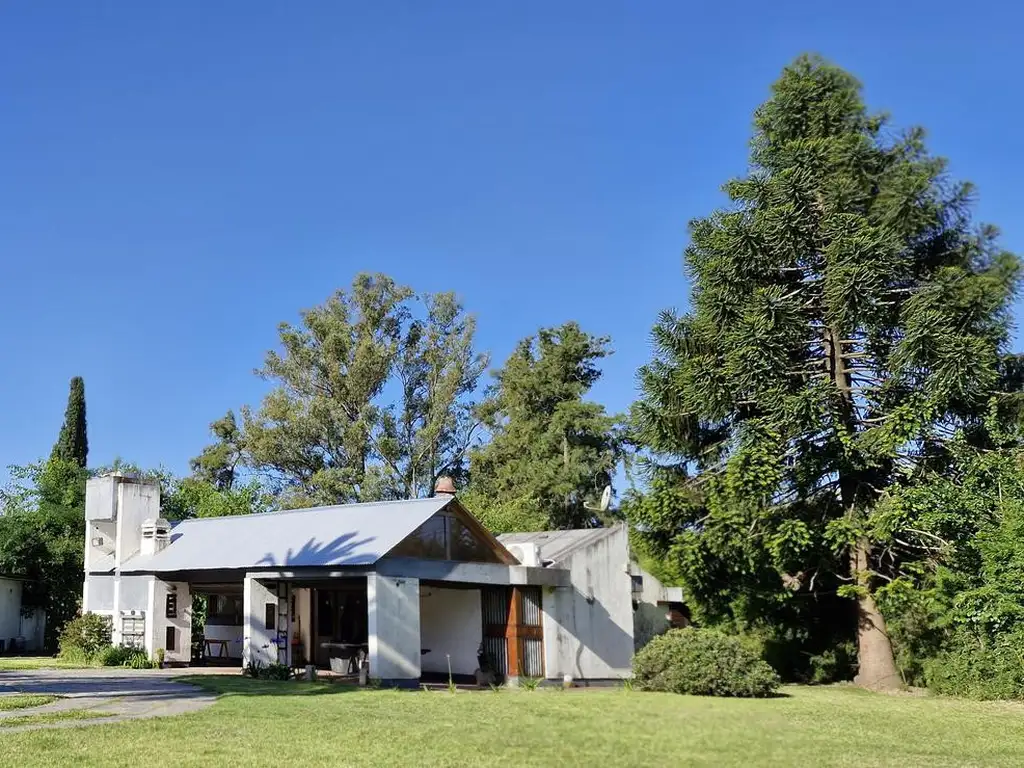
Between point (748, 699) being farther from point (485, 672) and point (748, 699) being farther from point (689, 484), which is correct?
point (689, 484)

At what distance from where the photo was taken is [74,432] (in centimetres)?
4434

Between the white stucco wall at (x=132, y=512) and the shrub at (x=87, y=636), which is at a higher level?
the white stucco wall at (x=132, y=512)

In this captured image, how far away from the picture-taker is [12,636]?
34438 mm

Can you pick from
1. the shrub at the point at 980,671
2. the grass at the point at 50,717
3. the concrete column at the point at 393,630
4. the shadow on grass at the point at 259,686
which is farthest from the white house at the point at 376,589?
the shrub at the point at 980,671

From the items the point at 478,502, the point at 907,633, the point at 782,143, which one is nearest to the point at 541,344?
the point at 478,502

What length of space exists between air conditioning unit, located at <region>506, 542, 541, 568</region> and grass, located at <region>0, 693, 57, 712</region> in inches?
456

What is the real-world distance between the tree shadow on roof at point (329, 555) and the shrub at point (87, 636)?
6.98 m

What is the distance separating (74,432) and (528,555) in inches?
1108

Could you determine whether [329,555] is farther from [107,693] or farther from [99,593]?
[99,593]

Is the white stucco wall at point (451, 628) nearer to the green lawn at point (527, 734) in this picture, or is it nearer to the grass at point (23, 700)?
the green lawn at point (527, 734)

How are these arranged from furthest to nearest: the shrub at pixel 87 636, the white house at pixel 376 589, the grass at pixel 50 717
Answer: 1. the shrub at pixel 87 636
2. the white house at pixel 376 589
3. the grass at pixel 50 717

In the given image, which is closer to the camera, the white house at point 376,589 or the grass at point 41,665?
the white house at point 376,589

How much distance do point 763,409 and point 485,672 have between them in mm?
9439

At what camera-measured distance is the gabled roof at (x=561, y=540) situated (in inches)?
1015
